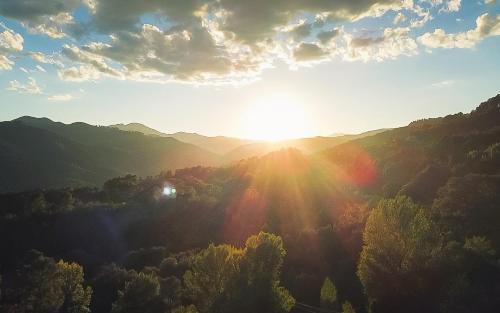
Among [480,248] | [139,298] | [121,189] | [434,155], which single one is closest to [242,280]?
[139,298]

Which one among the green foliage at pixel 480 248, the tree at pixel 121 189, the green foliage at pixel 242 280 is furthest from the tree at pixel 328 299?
the tree at pixel 121 189

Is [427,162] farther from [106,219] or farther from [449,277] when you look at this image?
[106,219]

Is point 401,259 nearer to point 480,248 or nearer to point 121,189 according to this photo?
point 480,248

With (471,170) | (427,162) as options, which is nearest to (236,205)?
(427,162)

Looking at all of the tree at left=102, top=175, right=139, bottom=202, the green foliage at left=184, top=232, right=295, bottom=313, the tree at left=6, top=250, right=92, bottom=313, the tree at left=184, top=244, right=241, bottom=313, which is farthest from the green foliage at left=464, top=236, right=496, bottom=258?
the tree at left=102, top=175, right=139, bottom=202

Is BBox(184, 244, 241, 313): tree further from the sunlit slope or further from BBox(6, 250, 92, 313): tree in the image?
the sunlit slope

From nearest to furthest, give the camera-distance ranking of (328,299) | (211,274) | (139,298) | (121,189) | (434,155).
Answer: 1. (139,298)
2. (211,274)
3. (328,299)
4. (434,155)
5. (121,189)
